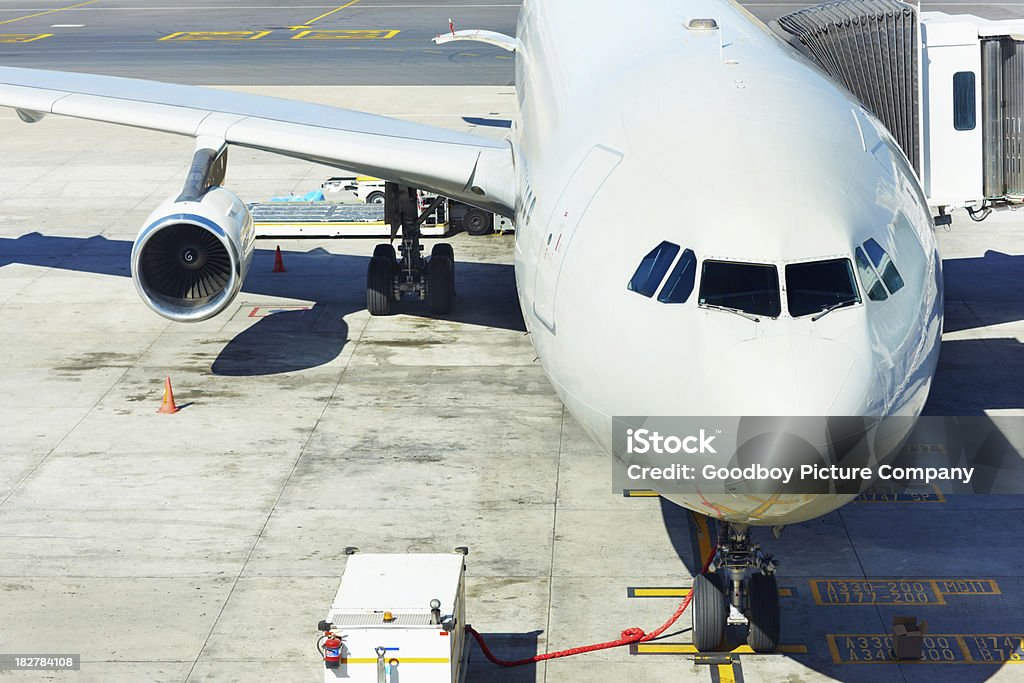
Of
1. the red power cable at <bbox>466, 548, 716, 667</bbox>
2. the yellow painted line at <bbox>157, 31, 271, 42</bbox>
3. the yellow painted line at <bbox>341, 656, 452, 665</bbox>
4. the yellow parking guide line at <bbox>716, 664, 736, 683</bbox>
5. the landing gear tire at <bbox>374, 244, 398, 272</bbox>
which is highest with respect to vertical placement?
the yellow painted line at <bbox>341, 656, 452, 665</bbox>

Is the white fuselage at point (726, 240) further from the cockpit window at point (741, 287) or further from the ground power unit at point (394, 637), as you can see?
the ground power unit at point (394, 637)

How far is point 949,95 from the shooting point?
17453mm

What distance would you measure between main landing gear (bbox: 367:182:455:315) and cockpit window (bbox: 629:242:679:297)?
11.6 m

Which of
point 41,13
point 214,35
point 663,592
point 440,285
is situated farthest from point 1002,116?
point 41,13

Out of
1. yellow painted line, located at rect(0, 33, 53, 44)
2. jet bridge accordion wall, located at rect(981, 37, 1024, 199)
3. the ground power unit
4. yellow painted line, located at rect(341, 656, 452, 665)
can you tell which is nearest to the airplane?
the ground power unit

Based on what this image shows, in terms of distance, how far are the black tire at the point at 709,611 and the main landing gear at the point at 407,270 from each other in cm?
1048

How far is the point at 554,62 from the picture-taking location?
16047 millimetres

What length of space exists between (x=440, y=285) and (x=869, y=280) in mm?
12492

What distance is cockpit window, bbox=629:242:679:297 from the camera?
32.1 ft

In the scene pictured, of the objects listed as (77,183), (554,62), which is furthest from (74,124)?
(554,62)

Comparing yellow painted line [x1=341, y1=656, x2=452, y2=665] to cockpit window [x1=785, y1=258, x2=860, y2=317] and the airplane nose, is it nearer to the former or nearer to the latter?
the airplane nose

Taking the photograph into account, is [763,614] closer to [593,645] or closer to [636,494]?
[593,645]

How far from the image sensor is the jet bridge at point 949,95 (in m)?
17.1

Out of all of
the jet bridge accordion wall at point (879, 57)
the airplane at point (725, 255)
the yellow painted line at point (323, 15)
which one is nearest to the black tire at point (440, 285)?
the airplane at point (725, 255)
